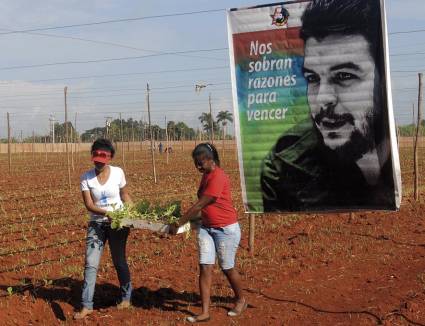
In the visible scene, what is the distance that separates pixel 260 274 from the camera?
7.12 meters

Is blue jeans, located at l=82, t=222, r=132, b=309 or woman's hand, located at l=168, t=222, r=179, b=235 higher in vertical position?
woman's hand, located at l=168, t=222, r=179, b=235

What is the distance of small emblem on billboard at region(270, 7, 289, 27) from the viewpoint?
6.54 meters

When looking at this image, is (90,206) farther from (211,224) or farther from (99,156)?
(211,224)

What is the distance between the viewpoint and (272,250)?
27.8ft

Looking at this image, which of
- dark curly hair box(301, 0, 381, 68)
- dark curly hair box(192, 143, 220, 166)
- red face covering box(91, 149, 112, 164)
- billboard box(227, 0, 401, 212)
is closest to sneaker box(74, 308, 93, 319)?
red face covering box(91, 149, 112, 164)

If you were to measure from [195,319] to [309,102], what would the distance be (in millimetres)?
2722

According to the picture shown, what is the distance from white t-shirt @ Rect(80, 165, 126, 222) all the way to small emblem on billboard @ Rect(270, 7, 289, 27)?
2.55 metres

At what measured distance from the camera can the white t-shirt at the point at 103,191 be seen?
5578mm

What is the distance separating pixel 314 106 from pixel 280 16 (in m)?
1.09

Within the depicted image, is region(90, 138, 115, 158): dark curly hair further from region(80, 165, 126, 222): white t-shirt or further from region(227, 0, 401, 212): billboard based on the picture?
region(227, 0, 401, 212): billboard

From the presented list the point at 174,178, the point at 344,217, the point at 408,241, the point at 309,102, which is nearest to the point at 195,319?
the point at 309,102

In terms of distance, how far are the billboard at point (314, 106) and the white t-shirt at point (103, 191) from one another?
192 centimetres

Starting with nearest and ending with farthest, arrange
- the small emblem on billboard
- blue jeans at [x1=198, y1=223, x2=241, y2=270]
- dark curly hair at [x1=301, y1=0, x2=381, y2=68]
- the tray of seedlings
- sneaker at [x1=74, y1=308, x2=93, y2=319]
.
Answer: blue jeans at [x1=198, y1=223, x2=241, y2=270] → the tray of seedlings → sneaker at [x1=74, y1=308, x2=93, y2=319] → dark curly hair at [x1=301, y1=0, x2=381, y2=68] → the small emblem on billboard

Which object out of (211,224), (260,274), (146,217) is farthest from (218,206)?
(260,274)
